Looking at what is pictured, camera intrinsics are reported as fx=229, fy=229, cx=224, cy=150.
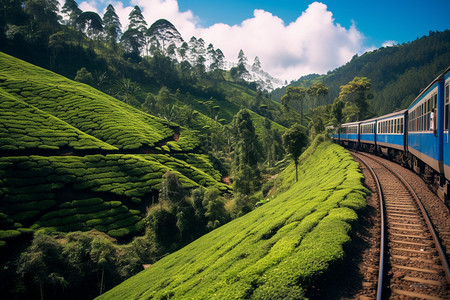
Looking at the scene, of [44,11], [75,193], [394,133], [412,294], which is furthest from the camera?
[44,11]

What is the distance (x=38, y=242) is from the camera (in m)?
17.0

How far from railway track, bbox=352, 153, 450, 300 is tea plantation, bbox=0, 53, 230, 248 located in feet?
81.2

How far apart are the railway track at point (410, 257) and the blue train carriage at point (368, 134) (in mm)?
20178

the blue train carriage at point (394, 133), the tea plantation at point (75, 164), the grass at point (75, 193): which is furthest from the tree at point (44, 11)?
the blue train carriage at point (394, 133)

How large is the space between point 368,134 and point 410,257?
28087 millimetres

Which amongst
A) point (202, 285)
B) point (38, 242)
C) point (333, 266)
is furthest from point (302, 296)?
point (38, 242)

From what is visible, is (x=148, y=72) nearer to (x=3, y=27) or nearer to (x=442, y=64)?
(x=3, y=27)

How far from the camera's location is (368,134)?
30797mm

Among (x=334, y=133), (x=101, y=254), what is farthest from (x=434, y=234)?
(x=334, y=133)

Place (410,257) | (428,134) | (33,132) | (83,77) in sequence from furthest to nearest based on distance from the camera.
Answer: (83,77)
(33,132)
(428,134)
(410,257)

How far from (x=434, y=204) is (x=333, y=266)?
26.1 ft

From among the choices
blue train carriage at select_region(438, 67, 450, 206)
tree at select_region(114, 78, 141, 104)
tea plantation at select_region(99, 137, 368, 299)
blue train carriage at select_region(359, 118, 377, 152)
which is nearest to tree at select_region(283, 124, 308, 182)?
blue train carriage at select_region(359, 118, 377, 152)

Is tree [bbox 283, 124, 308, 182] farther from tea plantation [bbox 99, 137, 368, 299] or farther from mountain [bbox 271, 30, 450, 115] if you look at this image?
mountain [bbox 271, 30, 450, 115]

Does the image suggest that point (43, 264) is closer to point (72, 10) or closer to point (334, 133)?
point (334, 133)
